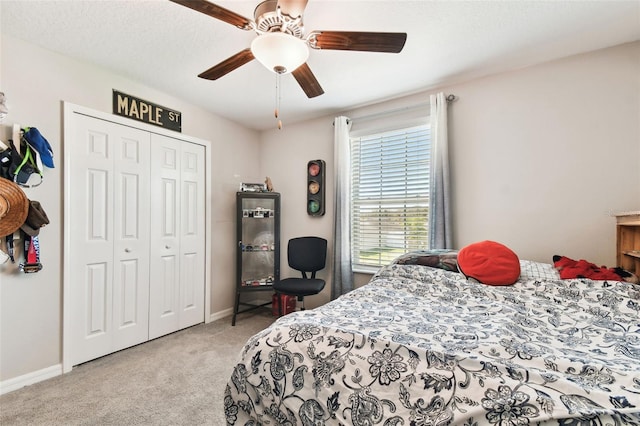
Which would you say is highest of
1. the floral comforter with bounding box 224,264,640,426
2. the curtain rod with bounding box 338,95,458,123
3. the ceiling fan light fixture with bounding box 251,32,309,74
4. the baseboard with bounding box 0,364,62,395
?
the curtain rod with bounding box 338,95,458,123

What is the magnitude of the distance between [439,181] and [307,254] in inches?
64.7

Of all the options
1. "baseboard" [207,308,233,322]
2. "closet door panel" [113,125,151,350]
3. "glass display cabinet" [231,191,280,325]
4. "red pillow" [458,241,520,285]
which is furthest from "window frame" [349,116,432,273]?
"closet door panel" [113,125,151,350]

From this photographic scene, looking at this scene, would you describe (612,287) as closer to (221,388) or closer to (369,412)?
(369,412)

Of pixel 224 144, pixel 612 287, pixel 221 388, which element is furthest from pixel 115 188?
pixel 612 287

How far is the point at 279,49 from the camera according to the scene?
4.71ft

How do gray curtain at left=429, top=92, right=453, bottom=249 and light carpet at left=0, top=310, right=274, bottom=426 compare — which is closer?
light carpet at left=0, top=310, right=274, bottom=426

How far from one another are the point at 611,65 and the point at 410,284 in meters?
2.17

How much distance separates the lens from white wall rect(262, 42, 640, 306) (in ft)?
6.87

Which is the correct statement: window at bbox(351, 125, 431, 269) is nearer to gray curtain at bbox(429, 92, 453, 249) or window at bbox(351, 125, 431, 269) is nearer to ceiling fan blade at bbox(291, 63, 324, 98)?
gray curtain at bbox(429, 92, 453, 249)

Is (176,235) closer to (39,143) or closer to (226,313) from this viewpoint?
(226,313)

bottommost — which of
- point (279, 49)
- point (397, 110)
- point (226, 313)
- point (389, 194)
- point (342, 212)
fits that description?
point (226, 313)

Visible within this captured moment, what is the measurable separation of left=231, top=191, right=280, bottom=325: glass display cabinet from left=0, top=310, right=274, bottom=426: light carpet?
86cm

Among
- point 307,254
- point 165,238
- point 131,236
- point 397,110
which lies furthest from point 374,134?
point 131,236

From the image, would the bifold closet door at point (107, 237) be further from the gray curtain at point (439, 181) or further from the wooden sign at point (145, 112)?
the gray curtain at point (439, 181)
